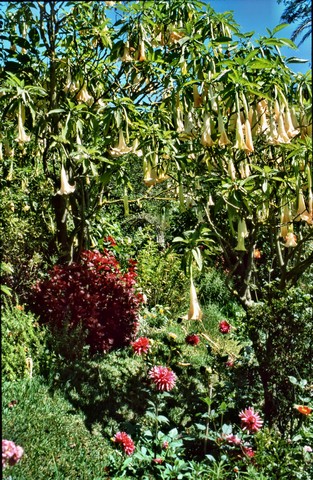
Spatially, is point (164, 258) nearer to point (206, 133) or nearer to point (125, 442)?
point (206, 133)

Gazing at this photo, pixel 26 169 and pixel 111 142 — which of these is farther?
pixel 26 169

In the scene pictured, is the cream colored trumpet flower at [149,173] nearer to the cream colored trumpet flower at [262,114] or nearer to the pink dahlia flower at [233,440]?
the cream colored trumpet flower at [262,114]

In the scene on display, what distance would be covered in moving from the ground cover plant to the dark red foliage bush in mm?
12

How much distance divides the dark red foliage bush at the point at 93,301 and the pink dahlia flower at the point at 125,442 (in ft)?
3.77

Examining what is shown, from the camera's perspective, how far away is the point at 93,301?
4336mm

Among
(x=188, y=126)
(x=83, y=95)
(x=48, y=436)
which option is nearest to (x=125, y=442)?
(x=48, y=436)

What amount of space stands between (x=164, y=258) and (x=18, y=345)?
973 mm

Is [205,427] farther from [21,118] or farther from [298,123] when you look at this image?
[21,118]

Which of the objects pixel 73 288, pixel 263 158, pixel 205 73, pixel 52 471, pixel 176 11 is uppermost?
pixel 176 11

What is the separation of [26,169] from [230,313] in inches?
123

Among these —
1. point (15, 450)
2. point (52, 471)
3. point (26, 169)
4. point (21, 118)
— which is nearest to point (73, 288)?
point (26, 169)

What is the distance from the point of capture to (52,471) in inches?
104

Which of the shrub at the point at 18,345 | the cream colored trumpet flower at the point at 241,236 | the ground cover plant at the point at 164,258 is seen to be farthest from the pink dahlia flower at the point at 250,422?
the shrub at the point at 18,345

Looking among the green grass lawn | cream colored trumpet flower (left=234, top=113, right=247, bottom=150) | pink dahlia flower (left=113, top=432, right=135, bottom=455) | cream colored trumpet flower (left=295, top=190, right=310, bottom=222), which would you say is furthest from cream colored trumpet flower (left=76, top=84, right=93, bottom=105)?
pink dahlia flower (left=113, top=432, right=135, bottom=455)
